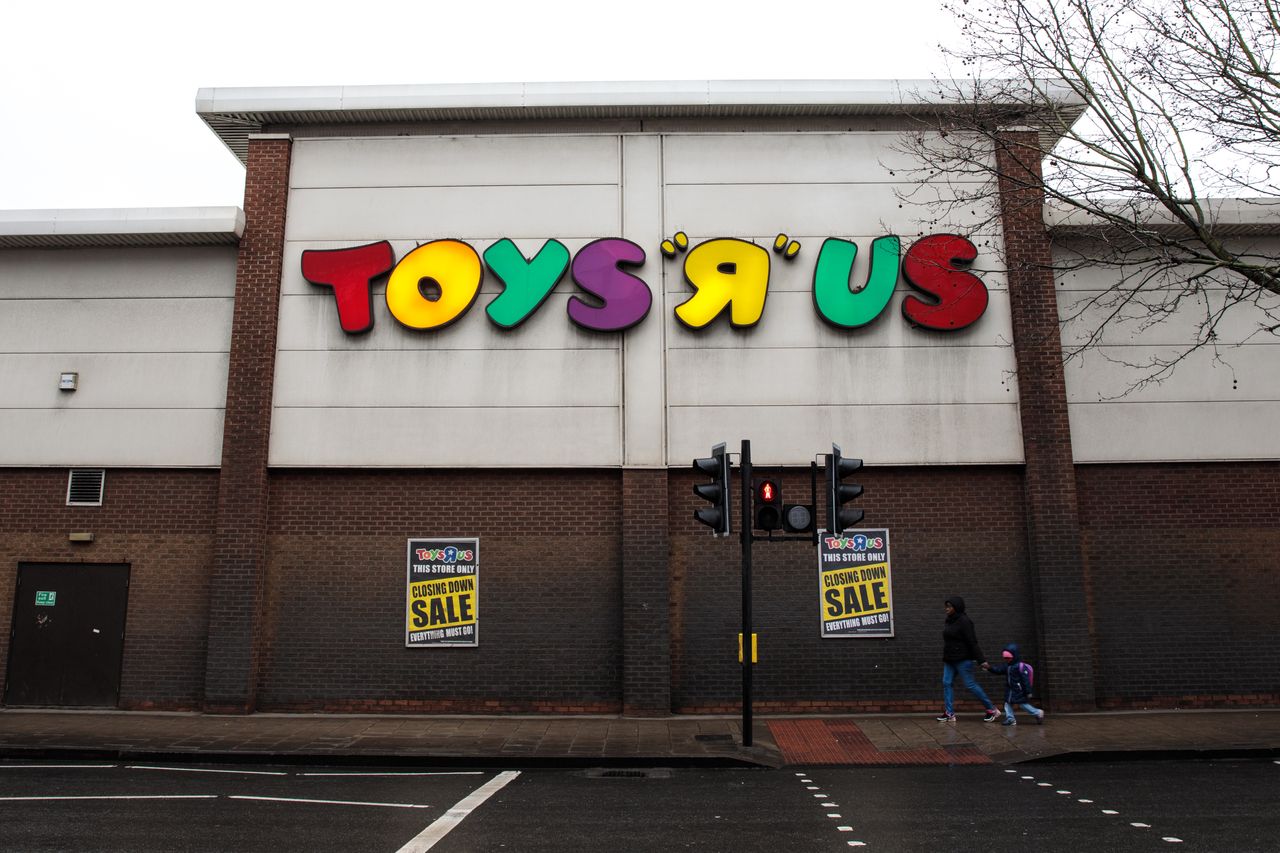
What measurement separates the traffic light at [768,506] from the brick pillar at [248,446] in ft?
25.3

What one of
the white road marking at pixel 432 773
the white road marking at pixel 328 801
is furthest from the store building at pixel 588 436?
the white road marking at pixel 328 801

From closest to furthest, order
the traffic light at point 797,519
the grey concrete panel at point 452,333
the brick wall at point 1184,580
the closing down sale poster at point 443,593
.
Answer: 1. the traffic light at point 797,519
2. the brick wall at point 1184,580
3. the closing down sale poster at point 443,593
4. the grey concrete panel at point 452,333

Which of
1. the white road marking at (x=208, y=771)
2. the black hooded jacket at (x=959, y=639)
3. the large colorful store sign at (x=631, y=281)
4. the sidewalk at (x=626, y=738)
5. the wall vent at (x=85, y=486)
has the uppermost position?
the large colorful store sign at (x=631, y=281)

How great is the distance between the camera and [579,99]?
1520 cm

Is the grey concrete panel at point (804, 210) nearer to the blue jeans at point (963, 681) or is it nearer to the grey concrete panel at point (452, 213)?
the grey concrete panel at point (452, 213)

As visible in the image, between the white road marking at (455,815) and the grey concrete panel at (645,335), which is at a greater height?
the grey concrete panel at (645,335)

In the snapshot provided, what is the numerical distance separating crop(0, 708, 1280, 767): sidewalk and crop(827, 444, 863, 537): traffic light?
2.69m

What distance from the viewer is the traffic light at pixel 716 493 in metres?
11.2

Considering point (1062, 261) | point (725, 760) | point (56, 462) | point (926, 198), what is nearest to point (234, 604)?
point (56, 462)

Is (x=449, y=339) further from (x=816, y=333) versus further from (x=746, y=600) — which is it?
(x=746, y=600)

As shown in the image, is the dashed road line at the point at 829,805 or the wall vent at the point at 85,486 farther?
the wall vent at the point at 85,486

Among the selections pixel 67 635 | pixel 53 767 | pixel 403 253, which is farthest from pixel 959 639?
pixel 67 635

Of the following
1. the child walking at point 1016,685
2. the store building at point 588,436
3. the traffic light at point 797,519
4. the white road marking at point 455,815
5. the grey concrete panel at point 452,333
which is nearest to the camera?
the white road marking at point 455,815

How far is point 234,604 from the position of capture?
13992 mm
